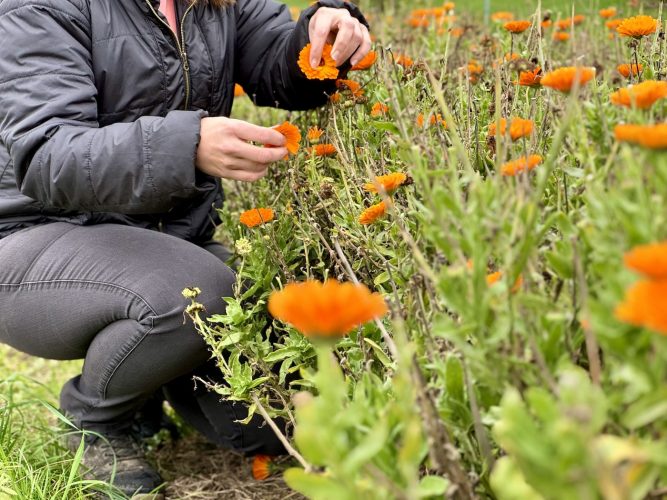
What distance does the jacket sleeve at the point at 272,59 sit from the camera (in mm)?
2076

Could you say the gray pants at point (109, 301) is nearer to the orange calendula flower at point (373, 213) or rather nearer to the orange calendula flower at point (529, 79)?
the orange calendula flower at point (373, 213)

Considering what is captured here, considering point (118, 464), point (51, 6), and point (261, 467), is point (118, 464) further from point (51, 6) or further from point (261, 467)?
point (51, 6)

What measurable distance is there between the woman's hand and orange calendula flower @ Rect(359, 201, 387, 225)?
1.78 feet

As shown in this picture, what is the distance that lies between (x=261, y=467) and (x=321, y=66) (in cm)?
106

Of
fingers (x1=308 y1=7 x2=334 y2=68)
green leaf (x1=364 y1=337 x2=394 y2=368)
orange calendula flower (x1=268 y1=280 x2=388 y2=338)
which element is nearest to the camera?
orange calendula flower (x1=268 y1=280 x2=388 y2=338)

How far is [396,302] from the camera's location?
133 centimetres

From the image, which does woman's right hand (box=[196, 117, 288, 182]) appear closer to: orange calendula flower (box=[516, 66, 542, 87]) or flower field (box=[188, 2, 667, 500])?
flower field (box=[188, 2, 667, 500])

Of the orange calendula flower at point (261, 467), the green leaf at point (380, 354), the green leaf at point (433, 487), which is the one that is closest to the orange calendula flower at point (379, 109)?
the green leaf at point (380, 354)

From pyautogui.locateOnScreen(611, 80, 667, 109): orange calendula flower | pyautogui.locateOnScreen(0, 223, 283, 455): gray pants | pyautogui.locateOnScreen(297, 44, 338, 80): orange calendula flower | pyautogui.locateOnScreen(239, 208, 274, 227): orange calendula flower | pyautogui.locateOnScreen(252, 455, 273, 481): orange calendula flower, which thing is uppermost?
pyautogui.locateOnScreen(611, 80, 667, 109): orange calendula flower

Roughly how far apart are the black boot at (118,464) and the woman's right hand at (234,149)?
2.51 ft

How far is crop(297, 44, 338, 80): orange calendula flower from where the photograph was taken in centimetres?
182

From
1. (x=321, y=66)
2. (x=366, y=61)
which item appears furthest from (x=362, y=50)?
(x=321, y=66)

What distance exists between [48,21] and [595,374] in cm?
142

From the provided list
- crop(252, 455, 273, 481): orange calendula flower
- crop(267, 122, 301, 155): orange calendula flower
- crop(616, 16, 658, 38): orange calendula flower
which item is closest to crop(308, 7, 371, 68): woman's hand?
crop(267, 122, 301, 155): orange calendula flower
